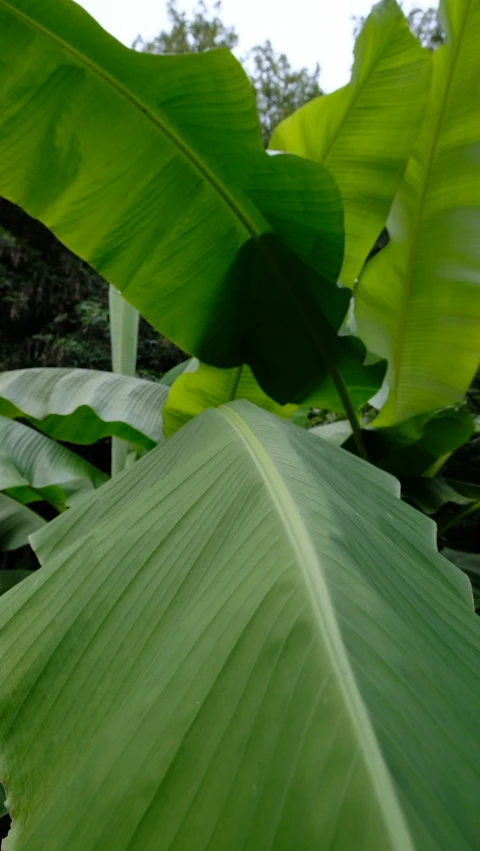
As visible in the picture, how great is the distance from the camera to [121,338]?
3.98 feet

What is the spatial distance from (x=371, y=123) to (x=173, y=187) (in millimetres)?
346

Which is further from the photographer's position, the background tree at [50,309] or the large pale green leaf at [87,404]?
the background tree at [50,309]

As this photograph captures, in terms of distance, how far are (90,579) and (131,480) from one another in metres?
0.22

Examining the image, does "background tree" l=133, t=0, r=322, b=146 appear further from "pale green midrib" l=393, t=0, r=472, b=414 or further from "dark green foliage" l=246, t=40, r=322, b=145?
"pale green midrib" l=393, t=0, r=472, b=414

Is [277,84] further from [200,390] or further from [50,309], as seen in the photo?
[200,390]

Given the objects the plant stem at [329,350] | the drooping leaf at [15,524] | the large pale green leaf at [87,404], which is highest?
the plant stem at [329,350]

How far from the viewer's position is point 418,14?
8.51 m

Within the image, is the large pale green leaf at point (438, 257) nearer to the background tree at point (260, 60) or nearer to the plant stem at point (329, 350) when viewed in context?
the plant stem at point (329, 350)

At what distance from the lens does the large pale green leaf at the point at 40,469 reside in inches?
36.5

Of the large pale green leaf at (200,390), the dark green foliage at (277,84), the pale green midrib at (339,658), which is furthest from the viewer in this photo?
the dark green foliage at (277,84)

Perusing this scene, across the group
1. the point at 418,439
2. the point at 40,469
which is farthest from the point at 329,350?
the point at 40,469

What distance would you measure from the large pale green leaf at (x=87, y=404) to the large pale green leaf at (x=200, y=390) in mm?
46

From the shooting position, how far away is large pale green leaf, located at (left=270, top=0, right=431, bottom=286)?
74 centimetres

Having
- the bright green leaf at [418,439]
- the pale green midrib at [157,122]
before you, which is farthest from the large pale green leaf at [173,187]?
the bright green leaf at [418,439]
